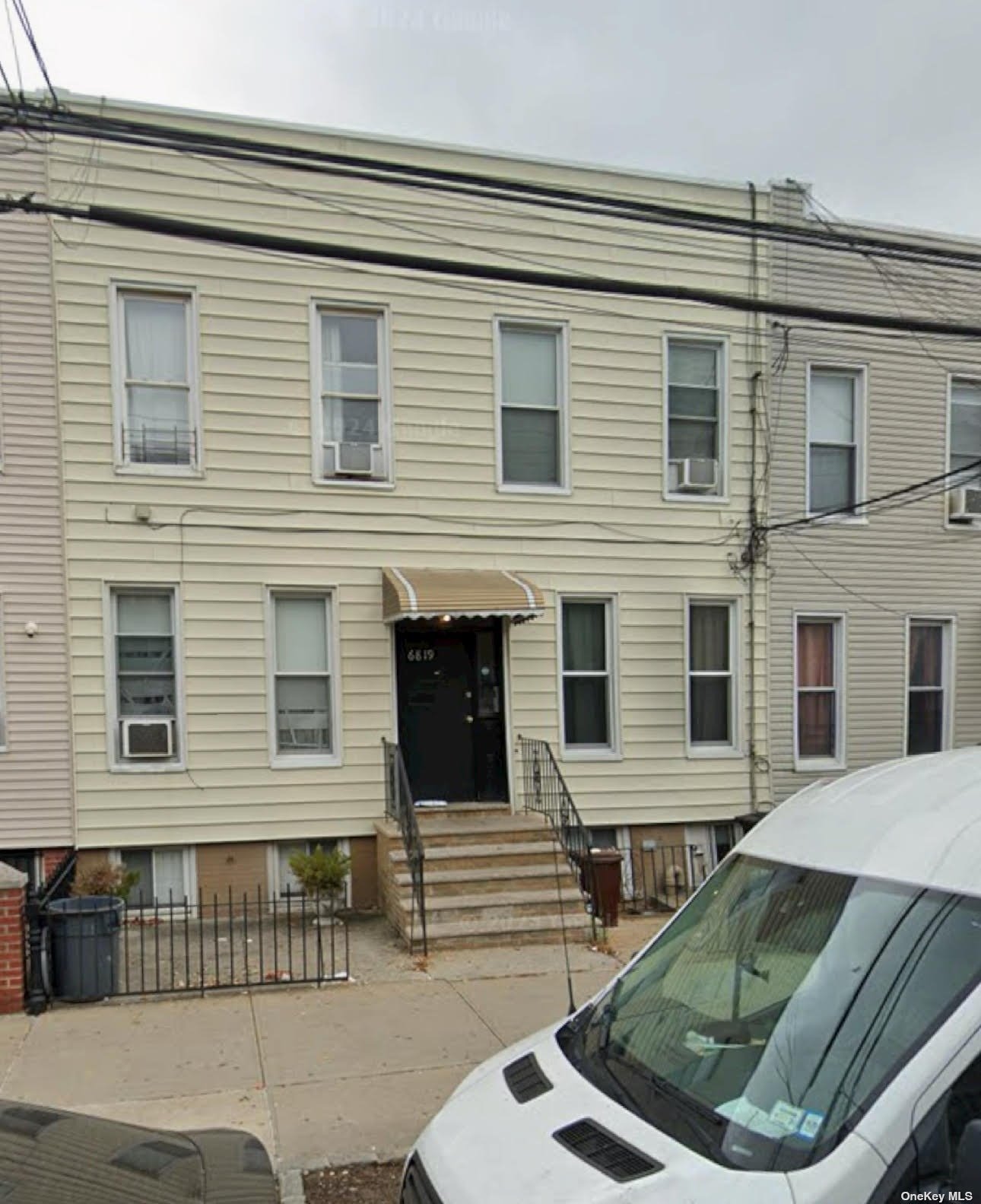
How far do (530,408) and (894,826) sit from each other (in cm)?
820

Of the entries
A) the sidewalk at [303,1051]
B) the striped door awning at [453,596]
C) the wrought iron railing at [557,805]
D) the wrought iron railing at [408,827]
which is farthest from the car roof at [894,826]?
the striped door awning at [453,596]

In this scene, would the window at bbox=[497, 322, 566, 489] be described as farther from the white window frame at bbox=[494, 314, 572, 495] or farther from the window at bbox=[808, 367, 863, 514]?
the window at bbox=[808, 367, 863, 514]

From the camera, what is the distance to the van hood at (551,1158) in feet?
6.18

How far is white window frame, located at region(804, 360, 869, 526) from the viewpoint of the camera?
10906 mm

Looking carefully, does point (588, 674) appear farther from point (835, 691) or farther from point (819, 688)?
point (835, 691)

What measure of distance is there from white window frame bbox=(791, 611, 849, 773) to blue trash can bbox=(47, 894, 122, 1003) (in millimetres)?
7988

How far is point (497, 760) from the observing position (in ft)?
32.5

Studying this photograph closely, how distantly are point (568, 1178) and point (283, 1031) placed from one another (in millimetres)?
4314

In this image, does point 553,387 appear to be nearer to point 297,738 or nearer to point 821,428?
point 821,428

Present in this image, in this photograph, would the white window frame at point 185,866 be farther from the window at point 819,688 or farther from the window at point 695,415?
the window at point 819,688

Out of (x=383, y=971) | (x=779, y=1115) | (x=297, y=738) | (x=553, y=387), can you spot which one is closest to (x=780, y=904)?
(x=779, y=1115)

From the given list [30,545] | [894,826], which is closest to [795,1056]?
[894,826]

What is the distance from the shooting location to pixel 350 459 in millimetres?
9258

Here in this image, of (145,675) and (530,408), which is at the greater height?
(530,408)
